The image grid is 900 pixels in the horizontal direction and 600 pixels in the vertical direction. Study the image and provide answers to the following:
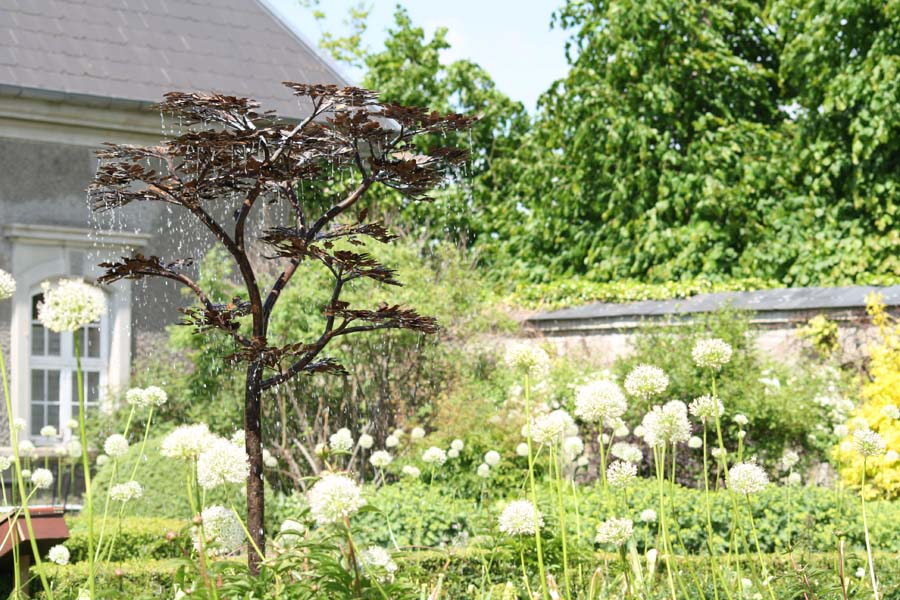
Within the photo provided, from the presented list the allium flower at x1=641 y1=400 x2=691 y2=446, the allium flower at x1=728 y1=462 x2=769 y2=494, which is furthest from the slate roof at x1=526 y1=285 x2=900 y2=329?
the allium flower at x1=641 y1=400 x2=691 y2=446

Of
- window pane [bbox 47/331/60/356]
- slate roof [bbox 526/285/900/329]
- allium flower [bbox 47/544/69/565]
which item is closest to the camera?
allium flower [bbox 47/544/69/565]

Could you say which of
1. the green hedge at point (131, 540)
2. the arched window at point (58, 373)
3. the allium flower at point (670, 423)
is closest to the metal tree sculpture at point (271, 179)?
the allium flower at point (670, 423)

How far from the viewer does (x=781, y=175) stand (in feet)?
46.4

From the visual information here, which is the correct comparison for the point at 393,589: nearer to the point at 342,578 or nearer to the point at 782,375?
the point at 342,578

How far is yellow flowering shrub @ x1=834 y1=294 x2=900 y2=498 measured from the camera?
6.86 meters

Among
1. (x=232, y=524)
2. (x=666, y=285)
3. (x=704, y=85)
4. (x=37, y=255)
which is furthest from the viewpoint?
(x=704, y=85)

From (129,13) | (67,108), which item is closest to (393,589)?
(67,108)

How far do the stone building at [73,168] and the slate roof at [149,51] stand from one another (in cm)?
2

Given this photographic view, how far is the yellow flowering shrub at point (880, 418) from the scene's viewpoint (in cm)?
686

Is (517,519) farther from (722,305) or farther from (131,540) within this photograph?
(722,305)

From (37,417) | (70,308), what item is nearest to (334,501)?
(70,308)

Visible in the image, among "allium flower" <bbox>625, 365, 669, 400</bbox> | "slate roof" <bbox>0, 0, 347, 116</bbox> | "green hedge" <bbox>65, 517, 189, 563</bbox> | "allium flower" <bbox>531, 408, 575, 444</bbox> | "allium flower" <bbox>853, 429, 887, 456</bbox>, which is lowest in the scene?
"green hedge" <bbox>65, 517, 189, 563</bbox>

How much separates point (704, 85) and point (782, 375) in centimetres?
694

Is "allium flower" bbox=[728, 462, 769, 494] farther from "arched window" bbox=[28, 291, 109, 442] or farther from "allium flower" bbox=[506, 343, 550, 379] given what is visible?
"arched window" bbox=[28, 291, 109, 442]
